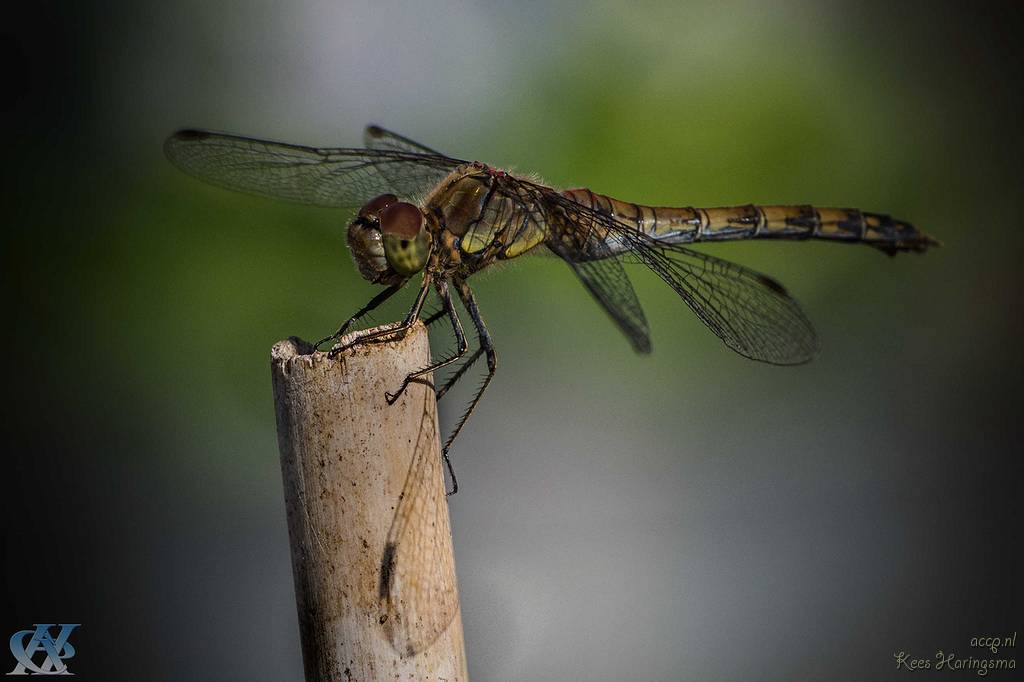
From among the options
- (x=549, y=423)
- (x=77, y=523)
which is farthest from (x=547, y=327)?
(x=77, y=523)

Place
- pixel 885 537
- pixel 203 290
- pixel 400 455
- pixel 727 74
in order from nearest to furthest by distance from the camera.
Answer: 1. pixel 400 455
2. pixel 203 290
3. pixel 885 537
4. pixel 727 74

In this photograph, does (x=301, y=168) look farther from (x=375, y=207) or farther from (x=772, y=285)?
(x=772, y=285)

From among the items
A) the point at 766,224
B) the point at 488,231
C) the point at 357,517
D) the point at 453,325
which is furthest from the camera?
the point at 766,224

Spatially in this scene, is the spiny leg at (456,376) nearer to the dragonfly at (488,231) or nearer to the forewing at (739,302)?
Answer: the dragonfly at (488,231)

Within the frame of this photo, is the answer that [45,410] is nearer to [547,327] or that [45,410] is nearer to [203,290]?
[203,290]

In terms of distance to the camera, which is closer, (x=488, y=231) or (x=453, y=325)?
(x=453, y=325)

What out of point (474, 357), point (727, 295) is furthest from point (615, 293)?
point (474, 357)
